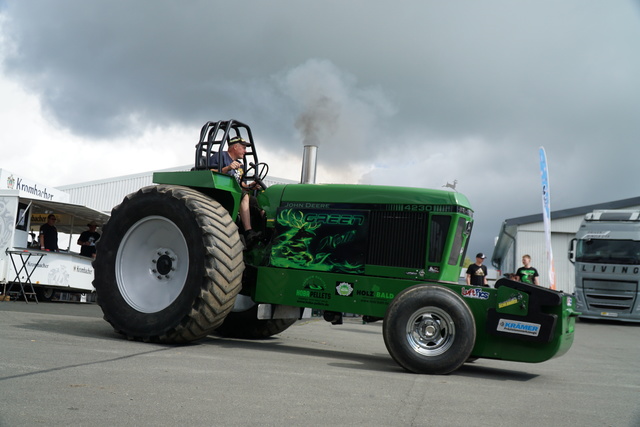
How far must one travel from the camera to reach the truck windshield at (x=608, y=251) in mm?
19547

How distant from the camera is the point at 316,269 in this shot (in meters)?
7.05

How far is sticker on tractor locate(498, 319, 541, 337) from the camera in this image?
5957 mm

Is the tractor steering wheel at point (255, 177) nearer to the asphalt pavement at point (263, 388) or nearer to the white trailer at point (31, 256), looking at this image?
Answer: the asphalt pavement at point (263, 388)

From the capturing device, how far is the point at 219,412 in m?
3.63

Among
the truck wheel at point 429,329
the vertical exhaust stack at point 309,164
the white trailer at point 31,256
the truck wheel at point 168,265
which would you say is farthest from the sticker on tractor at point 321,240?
the white trailer at point 31,256

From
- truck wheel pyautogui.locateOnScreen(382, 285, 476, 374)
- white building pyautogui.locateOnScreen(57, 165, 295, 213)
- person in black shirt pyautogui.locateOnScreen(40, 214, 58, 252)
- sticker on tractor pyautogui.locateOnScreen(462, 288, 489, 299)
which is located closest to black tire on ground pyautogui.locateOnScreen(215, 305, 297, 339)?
truck wheel pyautogui.locateOnScreen(382, 285, 476, 374)

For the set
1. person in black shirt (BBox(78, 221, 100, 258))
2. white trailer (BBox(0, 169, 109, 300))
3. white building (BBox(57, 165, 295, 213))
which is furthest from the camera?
white building (BBox(57, 165, 295, 213))

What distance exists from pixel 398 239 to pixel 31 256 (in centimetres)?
1052

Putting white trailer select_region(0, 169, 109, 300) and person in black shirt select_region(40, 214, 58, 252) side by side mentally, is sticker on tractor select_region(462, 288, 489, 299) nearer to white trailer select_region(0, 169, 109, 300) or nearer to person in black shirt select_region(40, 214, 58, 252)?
white trailer select_region(0, 169, 109, 300)

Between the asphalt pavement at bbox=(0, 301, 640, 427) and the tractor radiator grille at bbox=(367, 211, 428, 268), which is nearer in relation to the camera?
the asphalt pavement at bbox=(0, 301, 640, 427)

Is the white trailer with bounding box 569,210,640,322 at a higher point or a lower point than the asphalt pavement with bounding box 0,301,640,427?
higher

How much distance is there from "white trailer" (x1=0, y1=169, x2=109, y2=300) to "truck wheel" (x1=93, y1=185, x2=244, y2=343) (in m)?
6.49

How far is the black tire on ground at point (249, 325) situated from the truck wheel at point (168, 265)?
146 centimetres

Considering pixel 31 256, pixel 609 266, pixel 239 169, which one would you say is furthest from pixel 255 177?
pixel 609 266
